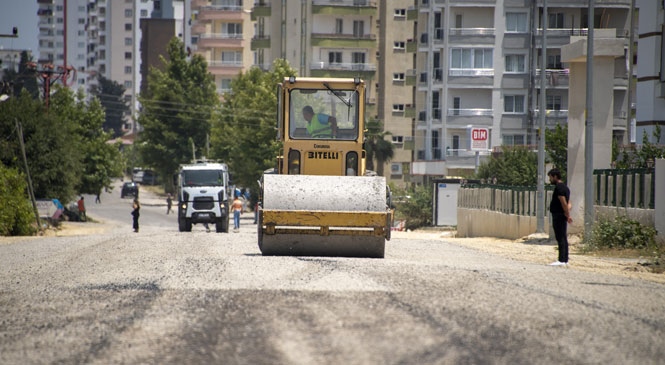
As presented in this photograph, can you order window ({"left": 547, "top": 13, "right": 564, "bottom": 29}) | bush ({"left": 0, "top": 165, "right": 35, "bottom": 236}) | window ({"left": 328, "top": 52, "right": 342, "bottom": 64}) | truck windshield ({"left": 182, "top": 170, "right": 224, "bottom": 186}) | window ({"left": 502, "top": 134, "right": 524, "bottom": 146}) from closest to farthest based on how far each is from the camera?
1. bush ({"left": 0, "top": 165, "right": 35, "bottom": 236})
2. truck windshield ({"left": 182, "top": 170, "right": 224, "bottom": 186})
3. window ({"left": 547, "top": 13, "right": 564, "bottom": 29})
4. window ({"left": 502, "top": 134, "right": 524, "bottom": 146})
5. window ({"left": 328, "top": 52, "right": 342, "bottom": 64})

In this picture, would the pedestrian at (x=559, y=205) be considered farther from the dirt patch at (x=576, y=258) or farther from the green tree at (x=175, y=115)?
the green tree at (x=175, y=115)

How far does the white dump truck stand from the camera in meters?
45.9

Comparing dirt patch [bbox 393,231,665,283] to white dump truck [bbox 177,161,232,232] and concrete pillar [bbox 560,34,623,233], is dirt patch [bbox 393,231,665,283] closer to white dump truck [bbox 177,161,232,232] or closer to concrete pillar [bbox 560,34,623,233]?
concrete pillar [bbox 560,34,623,233]

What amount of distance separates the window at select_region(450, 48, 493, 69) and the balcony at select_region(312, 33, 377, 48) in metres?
20.7

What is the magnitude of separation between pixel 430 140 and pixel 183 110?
3284 cm

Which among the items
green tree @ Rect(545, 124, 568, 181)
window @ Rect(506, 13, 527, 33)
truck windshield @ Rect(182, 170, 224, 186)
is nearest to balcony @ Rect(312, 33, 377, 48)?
window @ Rect(506, 13, 527, 33)

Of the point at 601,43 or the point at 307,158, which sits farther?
the point at 601,43

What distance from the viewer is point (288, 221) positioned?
2064 centimetres

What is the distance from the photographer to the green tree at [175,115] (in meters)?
108

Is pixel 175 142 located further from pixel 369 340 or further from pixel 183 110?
pixel 369 340

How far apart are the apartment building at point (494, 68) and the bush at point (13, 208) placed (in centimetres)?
3932

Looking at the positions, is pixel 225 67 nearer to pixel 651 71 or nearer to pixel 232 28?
pixel 232 28

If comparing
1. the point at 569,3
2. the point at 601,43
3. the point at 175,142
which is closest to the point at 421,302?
the point at 601,43

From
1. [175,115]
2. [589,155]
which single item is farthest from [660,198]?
[175,115]
